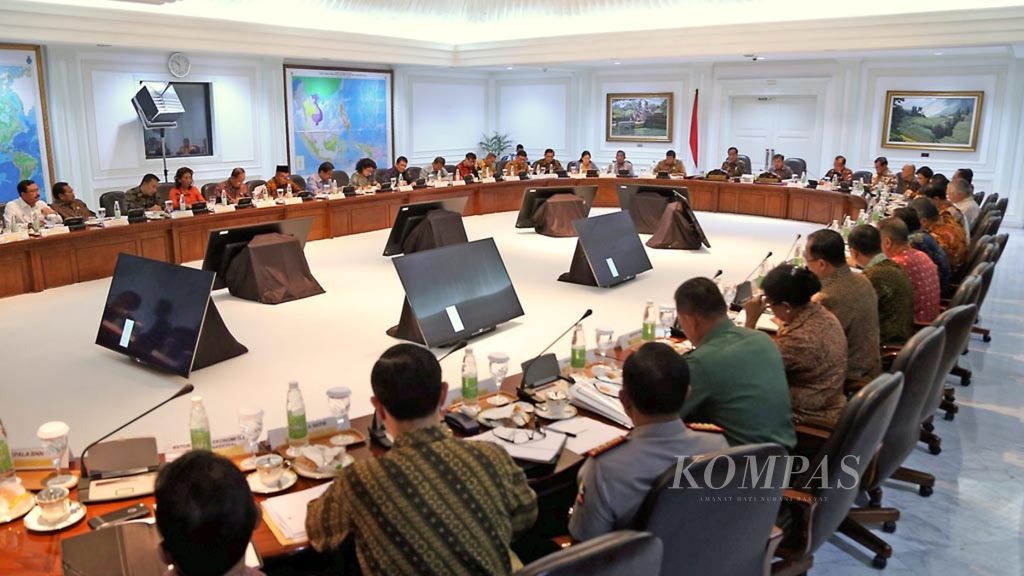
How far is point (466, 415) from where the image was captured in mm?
2959

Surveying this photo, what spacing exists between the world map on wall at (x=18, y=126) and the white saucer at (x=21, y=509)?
910 centimetres

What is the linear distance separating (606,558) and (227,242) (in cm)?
638

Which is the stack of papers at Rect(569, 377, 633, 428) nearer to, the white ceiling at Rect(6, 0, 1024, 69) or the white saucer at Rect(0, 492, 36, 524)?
the white saucer at Rect(0, 492, 36, 524)

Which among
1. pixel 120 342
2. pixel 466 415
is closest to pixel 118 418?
pixel 120 342

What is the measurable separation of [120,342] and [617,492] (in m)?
4.53

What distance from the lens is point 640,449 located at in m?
2.07

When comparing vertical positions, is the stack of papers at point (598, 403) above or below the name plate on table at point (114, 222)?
below

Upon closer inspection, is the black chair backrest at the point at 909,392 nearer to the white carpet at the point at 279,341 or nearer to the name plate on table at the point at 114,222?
the white carpet at the point at 279,341

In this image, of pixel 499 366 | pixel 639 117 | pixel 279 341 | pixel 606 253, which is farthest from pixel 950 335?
pixel 639 117

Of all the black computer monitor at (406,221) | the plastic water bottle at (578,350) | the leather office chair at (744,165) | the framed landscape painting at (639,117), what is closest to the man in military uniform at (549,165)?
the leather office chair at (744,165)

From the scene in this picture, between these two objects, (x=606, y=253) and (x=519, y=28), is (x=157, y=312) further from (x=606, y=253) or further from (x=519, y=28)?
(x=519, y=28)

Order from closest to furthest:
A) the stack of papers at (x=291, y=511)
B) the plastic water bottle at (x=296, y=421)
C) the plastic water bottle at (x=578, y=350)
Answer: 1. the stack of papers at (x=291, y=511)
2. the plastic water bottle at (x=296, y=421)
3. the plastic water bottle at (x=578, y=350)

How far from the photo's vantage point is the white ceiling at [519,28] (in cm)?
950

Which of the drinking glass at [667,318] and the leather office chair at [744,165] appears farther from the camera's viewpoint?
the leather office chair at [744,165]
